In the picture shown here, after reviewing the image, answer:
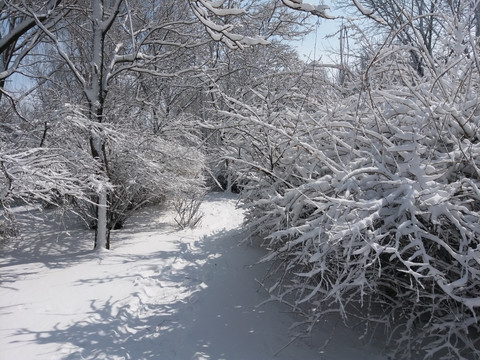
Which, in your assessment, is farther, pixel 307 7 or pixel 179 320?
pixel 179 320

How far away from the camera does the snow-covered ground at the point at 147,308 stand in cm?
306

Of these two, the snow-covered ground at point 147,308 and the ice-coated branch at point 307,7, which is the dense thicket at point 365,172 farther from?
the snow-covered ground at point 147,308

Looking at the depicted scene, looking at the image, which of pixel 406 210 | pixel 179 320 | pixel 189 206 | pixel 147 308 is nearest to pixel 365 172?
pixel 406 210

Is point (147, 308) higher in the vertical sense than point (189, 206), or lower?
lower

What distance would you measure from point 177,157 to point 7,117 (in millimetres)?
3206

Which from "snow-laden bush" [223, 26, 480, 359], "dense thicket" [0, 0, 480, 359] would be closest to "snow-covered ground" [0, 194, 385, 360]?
"dense thicket" [0, 0, 480, 359]

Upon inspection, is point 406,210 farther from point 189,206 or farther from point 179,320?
point 189,206

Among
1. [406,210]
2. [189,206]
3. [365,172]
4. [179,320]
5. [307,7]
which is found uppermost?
[307,7]

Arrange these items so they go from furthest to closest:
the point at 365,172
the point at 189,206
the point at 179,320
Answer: the point at 189,206 < the point at 179,320 < the point at 365,172

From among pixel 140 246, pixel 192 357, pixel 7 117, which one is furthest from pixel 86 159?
pixel 7 117

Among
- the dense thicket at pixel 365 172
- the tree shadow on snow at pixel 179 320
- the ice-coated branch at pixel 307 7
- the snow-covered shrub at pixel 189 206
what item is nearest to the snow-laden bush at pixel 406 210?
the dense thicket at pixel 365 172

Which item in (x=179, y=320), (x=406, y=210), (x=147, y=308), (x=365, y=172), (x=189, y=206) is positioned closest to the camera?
(x=406, y=210)

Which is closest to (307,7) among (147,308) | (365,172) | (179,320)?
(365,172)

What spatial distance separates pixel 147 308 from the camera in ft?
12.3
